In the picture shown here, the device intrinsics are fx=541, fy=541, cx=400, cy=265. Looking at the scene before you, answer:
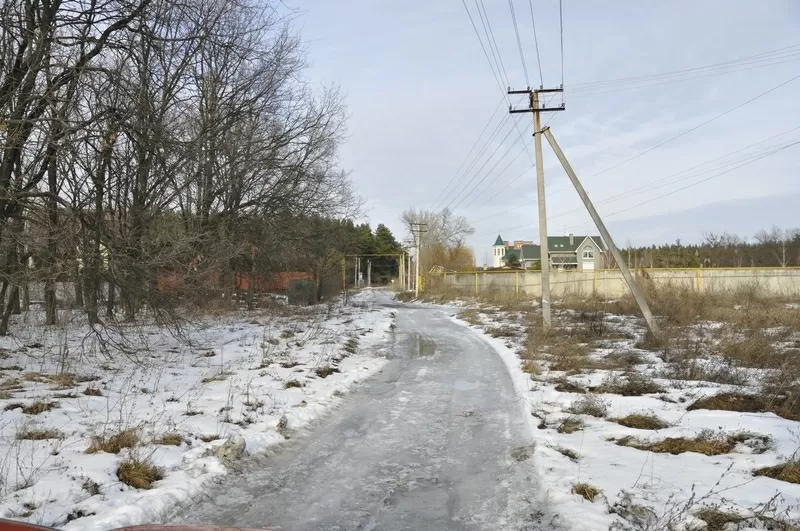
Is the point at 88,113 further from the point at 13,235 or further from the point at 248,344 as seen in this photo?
the point at 248,344

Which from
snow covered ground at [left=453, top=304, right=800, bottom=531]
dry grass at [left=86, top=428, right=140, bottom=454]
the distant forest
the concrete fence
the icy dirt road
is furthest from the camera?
the distant forest

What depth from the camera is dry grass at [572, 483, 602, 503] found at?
456 cm

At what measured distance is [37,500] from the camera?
161 inches

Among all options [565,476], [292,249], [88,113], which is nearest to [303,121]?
[292,249]

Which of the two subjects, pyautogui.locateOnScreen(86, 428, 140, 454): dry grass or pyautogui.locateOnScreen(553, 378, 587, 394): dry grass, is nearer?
pyautogui.locateOnScreen(86, 428, 140, 454): dry grass

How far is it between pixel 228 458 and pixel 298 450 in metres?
0.89

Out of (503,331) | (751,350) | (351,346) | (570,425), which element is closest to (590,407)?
(570,425)

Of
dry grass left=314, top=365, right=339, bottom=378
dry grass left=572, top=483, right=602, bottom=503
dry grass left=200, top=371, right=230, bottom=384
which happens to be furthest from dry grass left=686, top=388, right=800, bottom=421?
dry grass left=200, top=371, right=230, bottom=384

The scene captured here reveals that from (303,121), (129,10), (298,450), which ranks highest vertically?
→ (303,121)

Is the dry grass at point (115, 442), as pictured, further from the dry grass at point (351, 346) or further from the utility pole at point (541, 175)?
the utility pole at point (541, 175)

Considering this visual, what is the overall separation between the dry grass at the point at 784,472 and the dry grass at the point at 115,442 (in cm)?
598

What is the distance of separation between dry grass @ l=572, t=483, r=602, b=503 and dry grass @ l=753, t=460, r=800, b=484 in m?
1.54

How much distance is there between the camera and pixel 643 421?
683cm

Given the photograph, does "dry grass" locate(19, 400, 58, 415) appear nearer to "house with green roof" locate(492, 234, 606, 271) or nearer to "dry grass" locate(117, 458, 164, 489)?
"dry grass" locate(117, 458, 164, 489)
